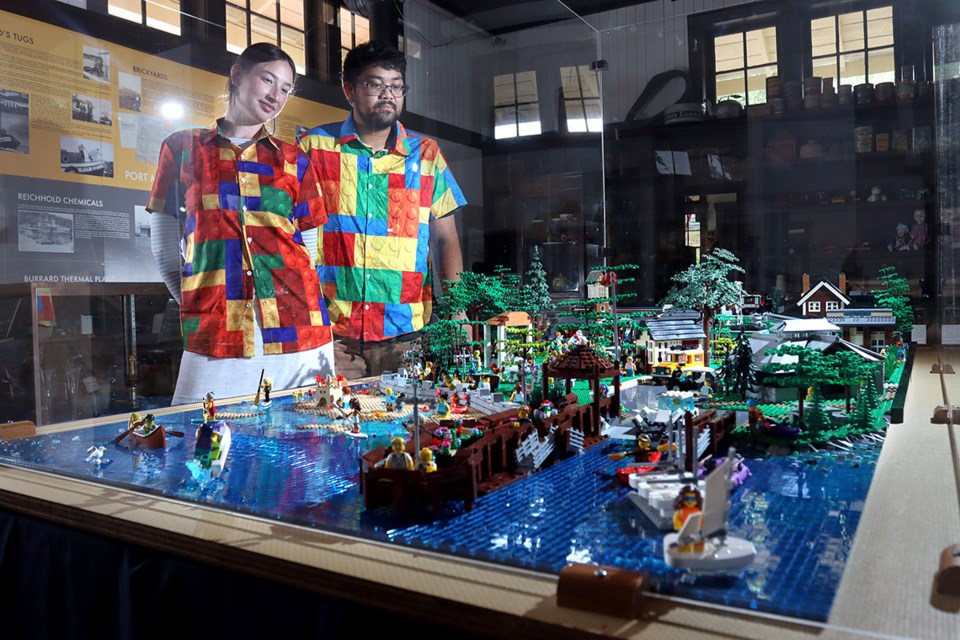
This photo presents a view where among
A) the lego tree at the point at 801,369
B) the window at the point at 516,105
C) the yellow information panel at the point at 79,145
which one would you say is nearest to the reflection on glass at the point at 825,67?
the lego tree at the point at 801,369

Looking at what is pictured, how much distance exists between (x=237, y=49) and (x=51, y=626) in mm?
1477

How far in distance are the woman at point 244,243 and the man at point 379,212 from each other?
2.8 inches

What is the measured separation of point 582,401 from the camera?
6.68 ft

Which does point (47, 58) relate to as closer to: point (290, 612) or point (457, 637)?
point (290, 612)

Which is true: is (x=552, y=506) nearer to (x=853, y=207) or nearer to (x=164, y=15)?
(x=853, y=207)

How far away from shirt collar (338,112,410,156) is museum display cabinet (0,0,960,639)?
5cm

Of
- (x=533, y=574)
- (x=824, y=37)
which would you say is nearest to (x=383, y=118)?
(x=824, y=37)

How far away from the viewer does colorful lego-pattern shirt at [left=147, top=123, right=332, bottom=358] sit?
199cm

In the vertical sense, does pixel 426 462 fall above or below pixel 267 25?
below

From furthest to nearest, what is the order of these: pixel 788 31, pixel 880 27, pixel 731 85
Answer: pixel 731 85, pixel 788 31, pixel 880 27

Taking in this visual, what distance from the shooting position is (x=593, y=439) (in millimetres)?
1706

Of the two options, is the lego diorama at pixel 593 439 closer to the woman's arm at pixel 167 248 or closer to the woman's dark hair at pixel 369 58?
the woman's arm at pixel 167 248

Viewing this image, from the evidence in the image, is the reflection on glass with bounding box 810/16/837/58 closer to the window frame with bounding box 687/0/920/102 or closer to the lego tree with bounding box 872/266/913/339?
the window frame with bounding box 687/0/920/102

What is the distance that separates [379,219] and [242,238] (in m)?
0.42
